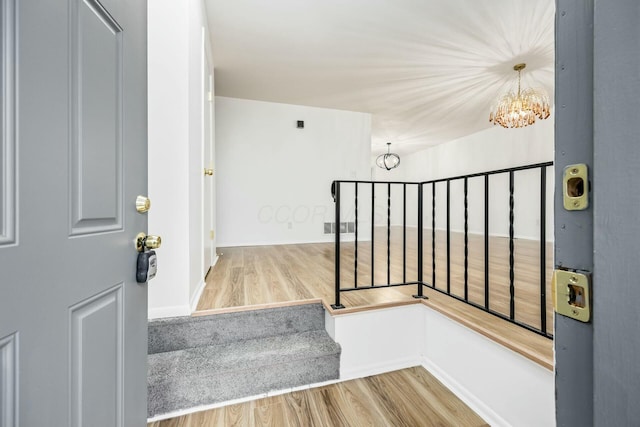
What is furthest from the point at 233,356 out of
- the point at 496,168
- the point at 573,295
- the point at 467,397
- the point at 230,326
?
the point at 496,168

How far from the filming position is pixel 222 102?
418 cm

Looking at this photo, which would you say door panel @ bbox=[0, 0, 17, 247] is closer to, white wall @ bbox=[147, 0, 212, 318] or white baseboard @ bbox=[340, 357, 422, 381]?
white wall @ bbox=[147, 0, 212, 318]

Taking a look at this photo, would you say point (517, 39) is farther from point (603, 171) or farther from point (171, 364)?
point (171, 364)

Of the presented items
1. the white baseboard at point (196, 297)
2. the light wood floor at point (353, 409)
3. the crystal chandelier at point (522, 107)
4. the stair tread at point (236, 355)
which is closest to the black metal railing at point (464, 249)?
the stair tread at point (236, 355)

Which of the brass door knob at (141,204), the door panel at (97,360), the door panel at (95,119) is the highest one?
the door panel at (95,119)

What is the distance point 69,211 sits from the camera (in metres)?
0.53

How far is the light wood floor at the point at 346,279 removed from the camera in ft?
6.08

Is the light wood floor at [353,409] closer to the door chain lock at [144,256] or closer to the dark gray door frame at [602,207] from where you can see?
the door chain lock at [144,256]

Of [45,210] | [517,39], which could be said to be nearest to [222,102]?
[517,39]

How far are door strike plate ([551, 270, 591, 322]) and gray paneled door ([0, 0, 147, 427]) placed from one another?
2.71 feet

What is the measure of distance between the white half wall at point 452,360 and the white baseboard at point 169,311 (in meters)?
0.95

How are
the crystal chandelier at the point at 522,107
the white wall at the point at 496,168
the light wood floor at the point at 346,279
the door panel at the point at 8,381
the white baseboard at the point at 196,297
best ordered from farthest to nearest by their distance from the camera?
the white wall at the point at 496,168, the crystal chandelier at the point at 522,107, the light wood floor at the point at 346,279, the white baseboard at the point at 196,297, the door panel at the point at 8,381

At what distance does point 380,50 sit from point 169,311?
3258 mm

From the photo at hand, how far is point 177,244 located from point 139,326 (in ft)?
2.89
